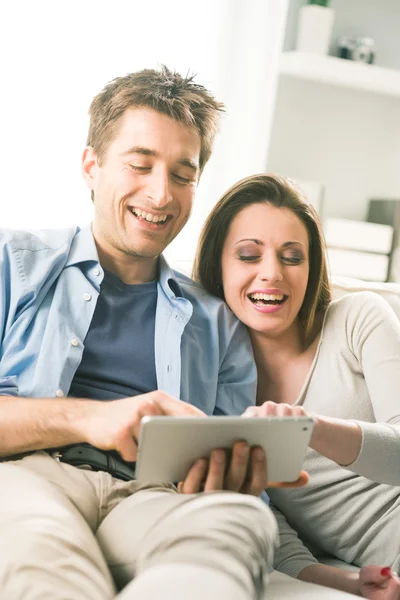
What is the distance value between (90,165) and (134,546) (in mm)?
973

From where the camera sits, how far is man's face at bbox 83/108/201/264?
5.62ft

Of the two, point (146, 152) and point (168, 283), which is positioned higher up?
point (146, 152)

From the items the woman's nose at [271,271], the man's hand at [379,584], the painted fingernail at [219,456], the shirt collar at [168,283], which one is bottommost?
the man's hand at [379,584]

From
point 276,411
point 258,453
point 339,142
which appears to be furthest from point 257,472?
point 339,142

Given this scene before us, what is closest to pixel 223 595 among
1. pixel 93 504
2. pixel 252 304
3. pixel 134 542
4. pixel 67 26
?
pixel 134 542

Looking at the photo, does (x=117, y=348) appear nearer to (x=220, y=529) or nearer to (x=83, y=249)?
(x=83, y=249)

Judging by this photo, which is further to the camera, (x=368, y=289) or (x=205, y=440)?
(x=368, y=289)

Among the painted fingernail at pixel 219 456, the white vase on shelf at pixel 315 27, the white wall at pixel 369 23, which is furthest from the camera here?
the white wall at pixel 369 23

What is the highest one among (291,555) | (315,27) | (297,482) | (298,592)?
(315,27)

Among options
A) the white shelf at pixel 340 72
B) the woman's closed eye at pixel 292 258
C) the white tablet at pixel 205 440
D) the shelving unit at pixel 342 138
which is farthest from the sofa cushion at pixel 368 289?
the white shelf at pixel 340 72

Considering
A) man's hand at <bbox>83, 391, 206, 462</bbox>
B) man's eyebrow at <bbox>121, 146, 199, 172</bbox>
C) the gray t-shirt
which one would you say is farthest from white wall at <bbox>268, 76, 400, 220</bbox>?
man's hand at <bbox>83, 391, 206, 462</bbox>

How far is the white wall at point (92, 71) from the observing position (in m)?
3.08

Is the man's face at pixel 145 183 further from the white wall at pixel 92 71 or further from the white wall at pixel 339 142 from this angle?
the white wall at pixel 339 142

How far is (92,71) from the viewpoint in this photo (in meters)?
3.16
